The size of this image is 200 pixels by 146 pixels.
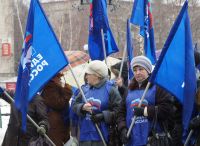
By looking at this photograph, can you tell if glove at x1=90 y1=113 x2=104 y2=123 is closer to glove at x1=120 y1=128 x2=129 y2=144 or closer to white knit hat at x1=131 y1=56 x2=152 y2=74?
glove at x1=120 y1=128 x2=129 y2=144

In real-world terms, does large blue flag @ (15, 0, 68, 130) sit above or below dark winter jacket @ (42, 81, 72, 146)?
above

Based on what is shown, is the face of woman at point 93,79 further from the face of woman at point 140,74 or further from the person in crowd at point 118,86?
the face of woman at point 140,74

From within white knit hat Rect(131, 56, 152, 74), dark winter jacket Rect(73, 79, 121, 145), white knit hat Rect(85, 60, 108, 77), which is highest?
white knit hat Rect(131, 56, 152, 74)

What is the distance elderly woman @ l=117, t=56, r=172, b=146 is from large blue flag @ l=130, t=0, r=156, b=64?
2046mm

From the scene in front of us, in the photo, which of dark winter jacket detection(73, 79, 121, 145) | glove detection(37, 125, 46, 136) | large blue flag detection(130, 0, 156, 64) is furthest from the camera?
large blue flag detection(130, 0, 156, 64)

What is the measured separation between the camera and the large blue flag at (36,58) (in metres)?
6.00

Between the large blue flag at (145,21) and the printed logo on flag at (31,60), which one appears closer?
the printed logo on flag at (31,60)

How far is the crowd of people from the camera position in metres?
5.69

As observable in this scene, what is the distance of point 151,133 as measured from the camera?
5.71 metres

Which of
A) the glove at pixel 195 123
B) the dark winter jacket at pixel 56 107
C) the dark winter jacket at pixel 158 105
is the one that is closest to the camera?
the glove at pixel 195 123

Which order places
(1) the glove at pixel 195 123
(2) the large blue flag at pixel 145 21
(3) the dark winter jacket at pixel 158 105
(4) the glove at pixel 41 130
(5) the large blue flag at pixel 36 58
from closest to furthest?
(1) the glove at pixel 195 123 → (3) the dark winter jacket at pixel 158 105 → (5) the large blue flag at pixel 36 58 → (4) the glove at pixel 41 130 → (2) the large blue flag at pixel 145 21

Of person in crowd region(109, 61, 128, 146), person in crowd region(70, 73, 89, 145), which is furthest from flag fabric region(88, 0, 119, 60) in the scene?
person in crowd region(70, 73, 89, 145)

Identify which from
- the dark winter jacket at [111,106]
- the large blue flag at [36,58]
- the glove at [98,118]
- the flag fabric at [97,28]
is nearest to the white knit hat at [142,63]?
the dark winter jacket at [111,106]

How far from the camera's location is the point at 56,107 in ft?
21.7
